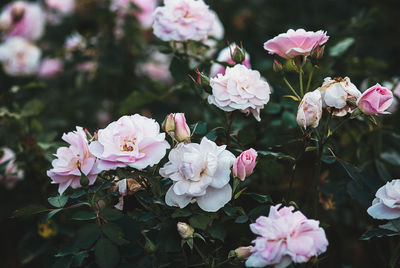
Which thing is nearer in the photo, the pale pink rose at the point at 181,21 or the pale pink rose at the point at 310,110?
the pale pink rose at the point at 310,110

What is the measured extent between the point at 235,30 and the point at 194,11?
152cm

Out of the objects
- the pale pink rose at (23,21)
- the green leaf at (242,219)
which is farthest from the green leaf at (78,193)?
the pale pink rose at (23,21)

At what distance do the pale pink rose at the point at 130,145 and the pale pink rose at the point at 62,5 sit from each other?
1.80 metres

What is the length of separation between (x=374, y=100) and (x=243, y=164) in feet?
1.03

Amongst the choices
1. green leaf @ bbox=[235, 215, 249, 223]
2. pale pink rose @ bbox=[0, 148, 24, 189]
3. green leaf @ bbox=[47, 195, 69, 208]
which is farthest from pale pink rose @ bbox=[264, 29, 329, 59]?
pale pink rose @ bbox=[0, 148, 24, 189]

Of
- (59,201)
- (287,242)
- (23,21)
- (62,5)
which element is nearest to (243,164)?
(287,242)

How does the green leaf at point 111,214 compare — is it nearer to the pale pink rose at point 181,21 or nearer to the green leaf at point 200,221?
the green leaf at point 200,221

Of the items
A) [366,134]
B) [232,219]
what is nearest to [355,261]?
[366,134]

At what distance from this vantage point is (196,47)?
1585 mm

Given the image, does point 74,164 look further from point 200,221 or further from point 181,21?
point 181,21

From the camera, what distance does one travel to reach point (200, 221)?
3.30 ft

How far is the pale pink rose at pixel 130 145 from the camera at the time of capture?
101 centimetres

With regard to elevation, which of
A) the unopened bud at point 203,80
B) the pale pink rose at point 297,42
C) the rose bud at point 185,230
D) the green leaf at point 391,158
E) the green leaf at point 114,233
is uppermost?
the pale pink rose at point 297,42

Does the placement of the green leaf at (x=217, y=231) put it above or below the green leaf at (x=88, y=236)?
above
